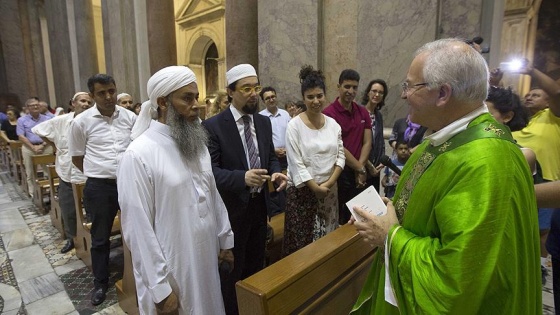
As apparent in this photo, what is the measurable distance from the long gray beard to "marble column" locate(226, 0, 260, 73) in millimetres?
4422

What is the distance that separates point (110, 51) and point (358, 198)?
10.6m

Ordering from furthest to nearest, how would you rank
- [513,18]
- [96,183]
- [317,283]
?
[513,18]
[96,183]
[317,283]

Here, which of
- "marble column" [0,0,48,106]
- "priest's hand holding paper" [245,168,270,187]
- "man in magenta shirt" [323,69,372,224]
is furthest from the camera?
"marble column" [0,0,48,106]

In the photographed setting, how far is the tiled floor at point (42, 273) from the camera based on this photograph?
2.93 metres

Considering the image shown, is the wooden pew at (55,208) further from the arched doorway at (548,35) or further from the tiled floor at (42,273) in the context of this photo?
the arched doorway at (548,35)

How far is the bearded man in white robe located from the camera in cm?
164

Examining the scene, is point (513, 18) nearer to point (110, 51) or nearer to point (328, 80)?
point (328, 80)

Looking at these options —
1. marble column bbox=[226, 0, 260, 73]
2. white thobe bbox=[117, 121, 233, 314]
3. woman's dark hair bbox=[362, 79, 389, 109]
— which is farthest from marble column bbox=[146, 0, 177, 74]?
white thobe bbox=[117, 121, 233, 314]

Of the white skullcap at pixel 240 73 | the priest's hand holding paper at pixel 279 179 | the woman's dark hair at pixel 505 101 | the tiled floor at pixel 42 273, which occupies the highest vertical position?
the white skullcap at pixel 240 73

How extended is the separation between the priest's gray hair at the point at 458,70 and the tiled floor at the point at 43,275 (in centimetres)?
252

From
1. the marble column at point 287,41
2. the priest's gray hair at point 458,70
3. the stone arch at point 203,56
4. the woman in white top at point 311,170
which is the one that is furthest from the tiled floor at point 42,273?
the stone arch at point 203,56

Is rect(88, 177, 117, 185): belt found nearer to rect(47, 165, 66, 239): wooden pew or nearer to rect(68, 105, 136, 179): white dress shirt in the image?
rect(68, 105, 136, 179): white dress shirt

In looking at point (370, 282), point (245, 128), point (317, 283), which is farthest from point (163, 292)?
point (245, 128)

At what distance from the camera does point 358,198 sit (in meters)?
1.47
